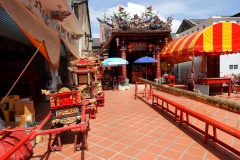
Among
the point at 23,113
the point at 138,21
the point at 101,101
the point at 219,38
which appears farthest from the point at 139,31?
the point at 23,113

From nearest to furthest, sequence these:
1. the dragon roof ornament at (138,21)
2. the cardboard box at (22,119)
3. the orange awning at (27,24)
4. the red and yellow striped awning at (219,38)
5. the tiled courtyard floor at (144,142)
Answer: the orange awning at (27,24)
the tiled courtyard floor at (144,142)
the cardboard box at (22,119)
the red and yellow striped awning at (219,38)
the dragon roof ornament at (138,21)

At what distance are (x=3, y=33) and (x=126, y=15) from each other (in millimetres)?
9907

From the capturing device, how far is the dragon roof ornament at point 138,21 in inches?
487

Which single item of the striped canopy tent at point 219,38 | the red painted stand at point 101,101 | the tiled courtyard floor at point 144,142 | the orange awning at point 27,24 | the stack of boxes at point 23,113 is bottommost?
the tiled courtyard floor at point 144,142

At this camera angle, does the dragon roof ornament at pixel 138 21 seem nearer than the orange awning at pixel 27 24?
No

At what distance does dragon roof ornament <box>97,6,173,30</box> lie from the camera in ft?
40.6

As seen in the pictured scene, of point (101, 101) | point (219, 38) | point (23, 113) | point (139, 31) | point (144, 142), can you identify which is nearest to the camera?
point (144, 142)

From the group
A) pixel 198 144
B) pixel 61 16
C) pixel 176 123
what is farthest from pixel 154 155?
pixel 61 16

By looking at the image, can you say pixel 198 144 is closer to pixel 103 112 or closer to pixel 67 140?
pixel 67 140

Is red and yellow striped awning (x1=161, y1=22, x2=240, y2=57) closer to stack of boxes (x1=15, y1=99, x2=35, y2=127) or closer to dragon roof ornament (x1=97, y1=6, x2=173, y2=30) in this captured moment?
dragon roof ornament (x1=97, y1=6, x2=173, y2=30)

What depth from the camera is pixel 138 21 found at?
12.8 meters

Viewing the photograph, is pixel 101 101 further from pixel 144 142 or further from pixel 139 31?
pixel 139 31

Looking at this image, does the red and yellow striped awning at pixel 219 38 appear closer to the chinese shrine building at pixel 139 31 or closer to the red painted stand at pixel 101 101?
the red painted stand at pixel 101 101

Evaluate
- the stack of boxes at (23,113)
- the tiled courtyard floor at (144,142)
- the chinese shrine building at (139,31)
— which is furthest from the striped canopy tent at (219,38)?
the stack of boxes at (23,113)
